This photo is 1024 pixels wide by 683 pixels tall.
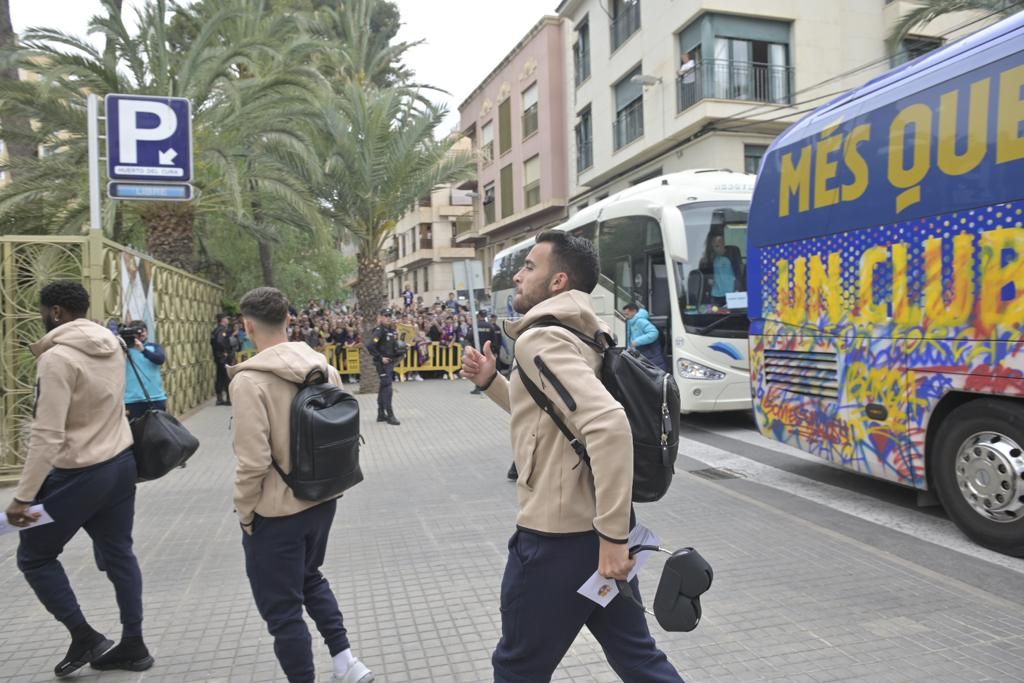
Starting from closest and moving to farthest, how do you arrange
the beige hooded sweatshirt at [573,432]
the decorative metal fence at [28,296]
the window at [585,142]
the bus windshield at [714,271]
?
1. the beige hooded sweatshirt at [573,432]
2. the decorative metal fence at [28,296]
3. the bus windshield at [714,271]
4. the window at [585,142]

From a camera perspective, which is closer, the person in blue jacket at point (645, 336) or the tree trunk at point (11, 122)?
the person in blue jacket at point (645, 336)

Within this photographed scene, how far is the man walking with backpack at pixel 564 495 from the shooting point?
206 centimetres

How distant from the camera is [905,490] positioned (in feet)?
22.0

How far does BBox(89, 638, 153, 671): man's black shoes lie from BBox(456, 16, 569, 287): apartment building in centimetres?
2447

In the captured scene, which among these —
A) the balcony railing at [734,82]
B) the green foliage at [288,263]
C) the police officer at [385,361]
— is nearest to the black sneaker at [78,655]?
the police officer at [385,361]

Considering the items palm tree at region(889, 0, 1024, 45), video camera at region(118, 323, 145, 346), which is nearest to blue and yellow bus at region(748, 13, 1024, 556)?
video camera at region(118, 323, 145, 346)

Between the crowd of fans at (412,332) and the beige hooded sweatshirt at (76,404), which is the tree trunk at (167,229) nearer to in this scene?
the crowd of fans at (412,332)

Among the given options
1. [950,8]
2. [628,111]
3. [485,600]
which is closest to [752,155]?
[628,111]

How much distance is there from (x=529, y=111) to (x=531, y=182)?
3178mm

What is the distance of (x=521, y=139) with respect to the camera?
33.9 metres

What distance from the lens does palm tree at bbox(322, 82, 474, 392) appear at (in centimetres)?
1583

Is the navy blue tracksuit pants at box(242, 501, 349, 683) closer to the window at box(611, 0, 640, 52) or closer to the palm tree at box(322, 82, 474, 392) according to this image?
the palm tree at box(322, 82, 474, 392)

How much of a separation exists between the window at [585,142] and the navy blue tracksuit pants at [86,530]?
84.9 ft

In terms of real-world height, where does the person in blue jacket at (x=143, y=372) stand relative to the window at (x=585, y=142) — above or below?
below
